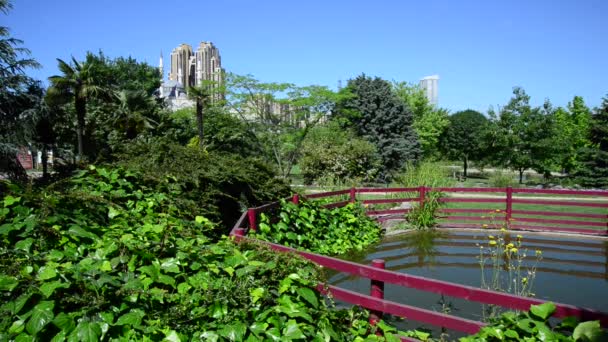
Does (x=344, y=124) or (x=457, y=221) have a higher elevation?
(x=344, y=124)

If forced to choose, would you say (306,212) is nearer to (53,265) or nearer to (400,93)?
(53,265)

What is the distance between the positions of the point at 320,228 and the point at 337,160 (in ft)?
56.1

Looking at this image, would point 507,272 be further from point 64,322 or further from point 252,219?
point 64,322

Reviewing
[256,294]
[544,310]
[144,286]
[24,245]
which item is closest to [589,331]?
[544,310]

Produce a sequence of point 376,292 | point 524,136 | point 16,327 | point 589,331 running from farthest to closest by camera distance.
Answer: point 524,136
point 376,292
point 16,327
point 589,331

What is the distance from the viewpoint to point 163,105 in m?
41.2

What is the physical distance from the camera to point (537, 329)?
2783mm

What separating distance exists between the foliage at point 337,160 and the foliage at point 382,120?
429 cm

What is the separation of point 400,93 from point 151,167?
4332cm

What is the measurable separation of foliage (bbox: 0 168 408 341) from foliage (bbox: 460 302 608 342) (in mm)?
806

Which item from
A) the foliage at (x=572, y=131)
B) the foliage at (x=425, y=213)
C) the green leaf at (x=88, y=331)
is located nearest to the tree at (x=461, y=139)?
the foliage at (x=572, y=131)

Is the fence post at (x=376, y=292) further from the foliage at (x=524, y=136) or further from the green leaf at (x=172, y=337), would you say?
the foliage at (x=524, y=136)

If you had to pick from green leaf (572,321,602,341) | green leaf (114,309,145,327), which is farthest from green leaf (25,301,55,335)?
green leaf (572,321,602,341)

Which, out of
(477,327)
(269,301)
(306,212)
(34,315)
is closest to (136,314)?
(34,315)
